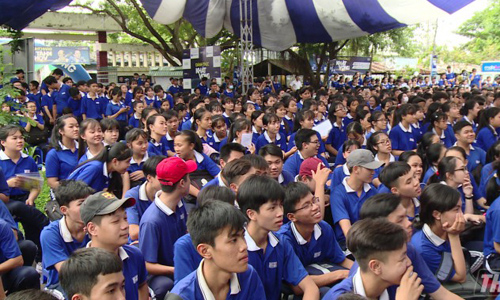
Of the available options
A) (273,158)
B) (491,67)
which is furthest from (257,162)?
(491,67)

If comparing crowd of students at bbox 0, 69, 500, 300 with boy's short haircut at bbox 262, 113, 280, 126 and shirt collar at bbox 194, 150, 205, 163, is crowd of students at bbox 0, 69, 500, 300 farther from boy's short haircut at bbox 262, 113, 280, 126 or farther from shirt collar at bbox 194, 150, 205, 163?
boy's short haircut at bbox 262, 113, 280, 126

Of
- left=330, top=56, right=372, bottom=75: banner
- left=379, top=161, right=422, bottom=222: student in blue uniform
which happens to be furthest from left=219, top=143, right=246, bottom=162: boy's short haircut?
left=330, top=56, right=372, bottom=75: banner

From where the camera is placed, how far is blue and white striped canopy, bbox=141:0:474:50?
1017cm

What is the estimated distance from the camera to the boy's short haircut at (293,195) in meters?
3.08

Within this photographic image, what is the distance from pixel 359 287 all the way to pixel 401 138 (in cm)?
497

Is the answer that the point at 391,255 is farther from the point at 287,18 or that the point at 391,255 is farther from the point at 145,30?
the point at 145,30

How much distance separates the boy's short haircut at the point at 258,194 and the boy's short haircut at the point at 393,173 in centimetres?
124

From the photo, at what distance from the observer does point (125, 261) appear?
2688mm

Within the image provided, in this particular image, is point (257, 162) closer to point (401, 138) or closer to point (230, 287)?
point (230, 287)

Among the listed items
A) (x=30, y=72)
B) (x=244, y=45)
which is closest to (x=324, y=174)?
(x=244, y=45)

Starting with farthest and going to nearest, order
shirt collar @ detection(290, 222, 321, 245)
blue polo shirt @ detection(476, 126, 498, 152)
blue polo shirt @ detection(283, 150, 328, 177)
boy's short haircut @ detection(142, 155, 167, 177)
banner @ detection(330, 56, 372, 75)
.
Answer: banner @ detection(330, 56, 372, 75) < blue polo shirt @ detection(476, 126, 498, 152) < blue polo shirt @ detection(283, 150, 328, 177) < boy's short haircut @ detection(142, 155, 167, 177) < shirt collar @ detection(290, 222, 321, 245)

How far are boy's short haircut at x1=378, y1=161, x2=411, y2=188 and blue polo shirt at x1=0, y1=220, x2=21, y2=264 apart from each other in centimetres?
266

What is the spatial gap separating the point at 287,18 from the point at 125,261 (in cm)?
986

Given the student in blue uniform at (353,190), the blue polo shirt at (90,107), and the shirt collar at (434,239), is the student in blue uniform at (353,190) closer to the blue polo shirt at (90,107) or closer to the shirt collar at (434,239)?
the shirt collar at (434,239)
